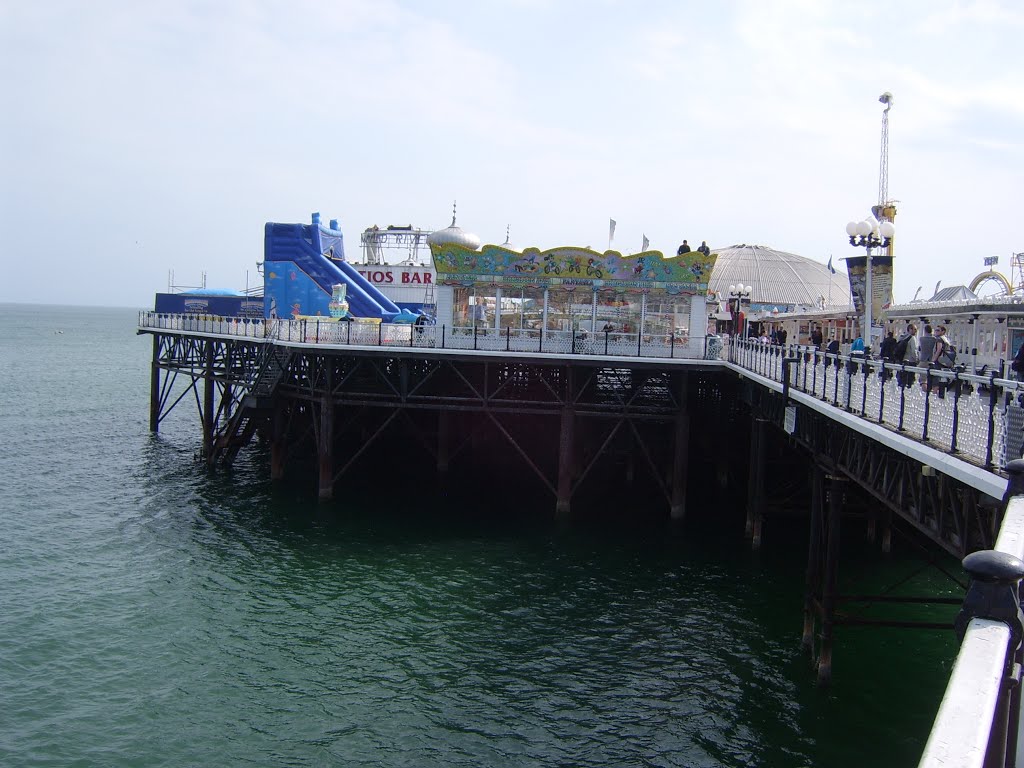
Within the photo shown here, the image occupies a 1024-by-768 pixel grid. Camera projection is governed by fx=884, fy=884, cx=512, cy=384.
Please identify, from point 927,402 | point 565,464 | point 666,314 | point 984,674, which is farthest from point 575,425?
point 984,674

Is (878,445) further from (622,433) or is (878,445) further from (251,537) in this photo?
(622,433)

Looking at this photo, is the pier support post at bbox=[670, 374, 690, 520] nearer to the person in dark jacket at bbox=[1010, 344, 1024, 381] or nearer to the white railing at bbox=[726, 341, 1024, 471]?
the white railing at bbox=[726, 341, 1024, 471]

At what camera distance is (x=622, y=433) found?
116 ft

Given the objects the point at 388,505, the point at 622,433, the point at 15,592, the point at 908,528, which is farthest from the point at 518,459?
the point at 15,592

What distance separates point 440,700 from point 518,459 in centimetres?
2173

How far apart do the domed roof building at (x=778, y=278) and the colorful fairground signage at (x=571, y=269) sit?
137 ft

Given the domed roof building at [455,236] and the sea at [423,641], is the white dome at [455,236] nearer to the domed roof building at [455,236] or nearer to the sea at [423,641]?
the domed roof building at [455,236]

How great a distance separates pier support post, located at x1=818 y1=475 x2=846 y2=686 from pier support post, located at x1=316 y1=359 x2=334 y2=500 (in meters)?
18.0

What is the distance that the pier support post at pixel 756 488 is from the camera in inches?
957

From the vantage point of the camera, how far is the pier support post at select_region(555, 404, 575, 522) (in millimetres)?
28203

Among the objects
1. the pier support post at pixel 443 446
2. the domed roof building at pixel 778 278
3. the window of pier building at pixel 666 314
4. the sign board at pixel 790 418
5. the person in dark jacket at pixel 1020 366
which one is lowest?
the pier support post at pixel 443 446

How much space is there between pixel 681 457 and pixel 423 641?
12994mm

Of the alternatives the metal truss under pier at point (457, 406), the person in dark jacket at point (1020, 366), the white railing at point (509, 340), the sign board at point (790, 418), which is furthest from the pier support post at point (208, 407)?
the person in dark jacket at point (1020, 366)

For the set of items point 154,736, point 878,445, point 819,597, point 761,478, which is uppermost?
point 878,445
